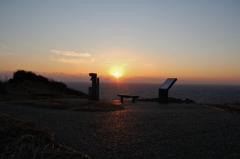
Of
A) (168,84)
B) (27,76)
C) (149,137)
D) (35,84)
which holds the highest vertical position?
(27,76)

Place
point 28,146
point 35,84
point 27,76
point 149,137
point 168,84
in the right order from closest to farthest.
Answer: point 28,146 → point 149,137 → point 168,84 → point 35,84 → point 27,76

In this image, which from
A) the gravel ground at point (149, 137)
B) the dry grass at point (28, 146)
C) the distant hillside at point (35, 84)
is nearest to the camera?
the dry grass at point (28, 146)

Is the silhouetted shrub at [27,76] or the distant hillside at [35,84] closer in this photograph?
the distant hillside at [35,84]

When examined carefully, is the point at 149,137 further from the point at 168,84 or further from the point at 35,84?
the point at 35,84

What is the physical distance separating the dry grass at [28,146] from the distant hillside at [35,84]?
18818 mm

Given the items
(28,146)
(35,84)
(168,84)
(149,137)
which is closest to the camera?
(28,146)

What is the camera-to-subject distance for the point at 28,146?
3.93m

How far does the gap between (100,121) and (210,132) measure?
3.04 m

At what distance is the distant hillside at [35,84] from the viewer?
A: 23359mm

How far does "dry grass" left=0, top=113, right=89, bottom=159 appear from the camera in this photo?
368cm

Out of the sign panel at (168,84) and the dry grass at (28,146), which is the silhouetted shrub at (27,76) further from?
the dry grass at (28,146)

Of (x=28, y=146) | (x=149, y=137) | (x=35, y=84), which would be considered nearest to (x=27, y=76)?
(x=35, y=84)

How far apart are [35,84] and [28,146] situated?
2222cm

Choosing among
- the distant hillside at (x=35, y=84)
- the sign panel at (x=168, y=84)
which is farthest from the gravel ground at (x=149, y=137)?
the distant hillside at (x=35, y=84)
